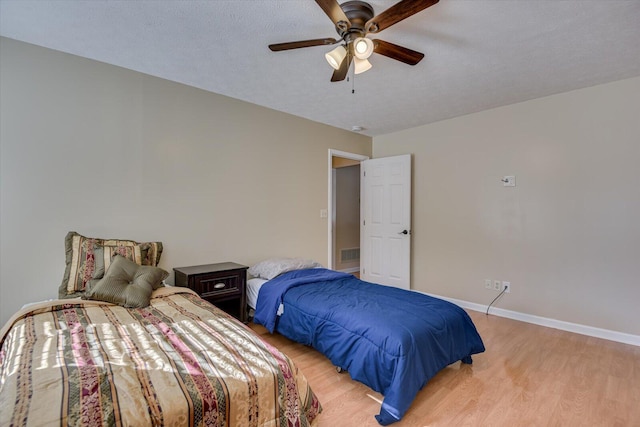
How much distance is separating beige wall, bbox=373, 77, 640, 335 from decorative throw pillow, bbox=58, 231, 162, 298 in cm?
362

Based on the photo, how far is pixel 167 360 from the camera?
132 centimetres

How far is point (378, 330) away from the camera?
200 cm

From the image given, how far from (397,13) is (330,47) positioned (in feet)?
2.62

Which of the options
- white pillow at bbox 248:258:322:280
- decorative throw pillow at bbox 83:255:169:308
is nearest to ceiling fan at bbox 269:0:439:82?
decorative throw pillow at bbox 83:255:169:308

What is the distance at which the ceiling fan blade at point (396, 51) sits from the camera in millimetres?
1932

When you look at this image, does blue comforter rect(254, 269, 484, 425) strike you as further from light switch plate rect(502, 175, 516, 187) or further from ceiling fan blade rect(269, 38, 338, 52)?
light switch plate rect(502, 175, 516, 187)

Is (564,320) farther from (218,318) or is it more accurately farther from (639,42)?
(218,318)

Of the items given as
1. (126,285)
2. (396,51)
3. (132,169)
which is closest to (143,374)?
(126,285)

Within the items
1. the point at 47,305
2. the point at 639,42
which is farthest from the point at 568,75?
the point at 47,305

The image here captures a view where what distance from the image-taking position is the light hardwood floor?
1.86m

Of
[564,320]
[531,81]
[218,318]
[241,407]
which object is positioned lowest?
[564,320]

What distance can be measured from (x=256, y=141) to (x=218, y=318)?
2.30 meters

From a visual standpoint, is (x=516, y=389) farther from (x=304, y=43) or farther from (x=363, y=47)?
(x=304, y=43)

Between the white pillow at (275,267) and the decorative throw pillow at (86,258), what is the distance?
1187mm
